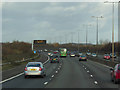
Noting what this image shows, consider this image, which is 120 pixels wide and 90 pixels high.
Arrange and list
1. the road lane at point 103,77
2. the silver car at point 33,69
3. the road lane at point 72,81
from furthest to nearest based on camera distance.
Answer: the silver car at point 33,69 < the road lane at point 103,77 < the road lane at point 72,81

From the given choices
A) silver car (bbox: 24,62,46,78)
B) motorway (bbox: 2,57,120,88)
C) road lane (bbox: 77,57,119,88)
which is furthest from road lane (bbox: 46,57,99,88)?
silver car (bbox: 24,62,46,78)

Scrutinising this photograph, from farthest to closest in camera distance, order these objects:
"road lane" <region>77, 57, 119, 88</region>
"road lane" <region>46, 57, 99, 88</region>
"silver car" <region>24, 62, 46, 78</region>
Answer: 1. "silver car" <region>24, 62, 46, 78</region>
2. "road lane" <region>77, 57, 119, 88</region>
3. "road lane" <region>46, 57, 99, 88</region>

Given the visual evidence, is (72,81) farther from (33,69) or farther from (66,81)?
(33,69)

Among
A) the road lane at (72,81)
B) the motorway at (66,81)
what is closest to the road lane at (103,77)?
the motorway at (66,81)

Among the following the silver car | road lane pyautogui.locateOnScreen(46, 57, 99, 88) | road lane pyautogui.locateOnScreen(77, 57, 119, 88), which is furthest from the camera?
the silver car

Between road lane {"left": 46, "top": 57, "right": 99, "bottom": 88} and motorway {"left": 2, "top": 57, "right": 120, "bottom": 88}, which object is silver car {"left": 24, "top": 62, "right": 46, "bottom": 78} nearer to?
motorway {"left": 2, "top": 57, "right": 120, "bottom": 88}

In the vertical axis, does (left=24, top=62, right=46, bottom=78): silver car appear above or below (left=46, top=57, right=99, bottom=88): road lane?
above

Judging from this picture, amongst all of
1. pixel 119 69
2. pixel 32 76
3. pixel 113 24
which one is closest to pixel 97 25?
pixel 113 24

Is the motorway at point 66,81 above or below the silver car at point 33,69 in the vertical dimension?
below

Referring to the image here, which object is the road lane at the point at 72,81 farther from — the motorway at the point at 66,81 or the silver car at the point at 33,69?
the silver car at the point at 33,69

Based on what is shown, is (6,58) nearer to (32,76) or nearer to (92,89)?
(32,76)

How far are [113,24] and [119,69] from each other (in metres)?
26.9

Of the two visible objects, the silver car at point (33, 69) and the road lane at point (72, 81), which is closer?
the road lane at point (72, 81)

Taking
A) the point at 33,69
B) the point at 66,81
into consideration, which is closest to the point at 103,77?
the point at 66,81
